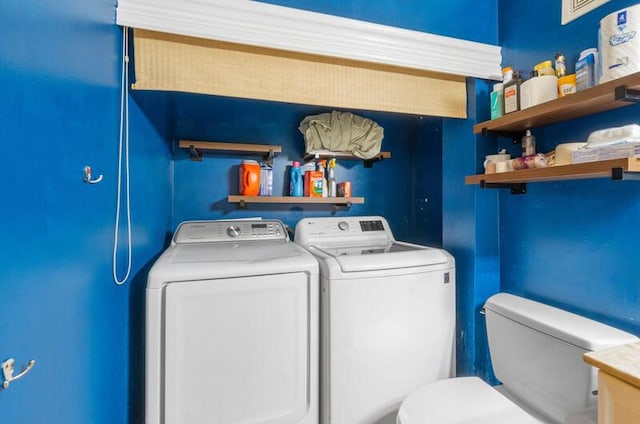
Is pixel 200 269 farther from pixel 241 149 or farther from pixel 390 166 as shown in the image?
pixel 390 166

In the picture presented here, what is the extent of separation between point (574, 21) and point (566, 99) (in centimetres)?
44

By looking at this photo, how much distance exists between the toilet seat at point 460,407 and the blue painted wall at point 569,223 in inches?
19.6

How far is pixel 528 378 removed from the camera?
4.07 ft

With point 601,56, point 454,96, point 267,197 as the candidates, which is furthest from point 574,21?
point 267,197

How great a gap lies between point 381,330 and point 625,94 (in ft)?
4.08

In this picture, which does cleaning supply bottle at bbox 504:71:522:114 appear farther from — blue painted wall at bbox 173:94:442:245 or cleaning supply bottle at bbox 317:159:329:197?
cleaning supply bottle at bbox 317:159:329:197

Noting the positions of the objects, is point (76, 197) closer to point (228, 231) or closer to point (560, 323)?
point (228, 231)

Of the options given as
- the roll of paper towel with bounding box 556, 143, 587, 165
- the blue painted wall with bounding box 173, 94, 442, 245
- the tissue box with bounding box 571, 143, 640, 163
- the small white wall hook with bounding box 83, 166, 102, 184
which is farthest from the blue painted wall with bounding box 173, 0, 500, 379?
the small white wall hook with bounding box 83, 166, 102, 184

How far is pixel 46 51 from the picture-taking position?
64 centimetres

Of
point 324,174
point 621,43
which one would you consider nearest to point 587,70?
point 621,43

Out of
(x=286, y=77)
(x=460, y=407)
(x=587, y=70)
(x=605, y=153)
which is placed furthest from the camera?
(x=286, y=77)

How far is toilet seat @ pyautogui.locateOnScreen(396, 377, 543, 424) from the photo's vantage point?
1136 mm

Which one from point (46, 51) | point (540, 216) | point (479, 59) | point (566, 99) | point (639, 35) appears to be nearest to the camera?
point (46, 51)

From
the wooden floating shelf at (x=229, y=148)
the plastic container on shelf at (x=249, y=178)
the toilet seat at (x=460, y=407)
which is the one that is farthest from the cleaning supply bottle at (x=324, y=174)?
the toilet seat at (x=460, y=407)
